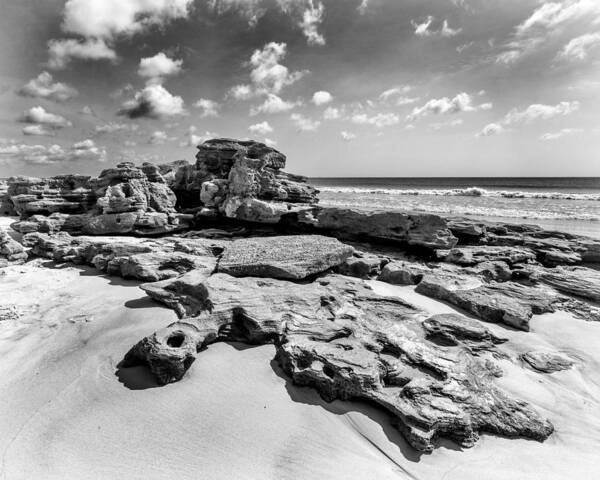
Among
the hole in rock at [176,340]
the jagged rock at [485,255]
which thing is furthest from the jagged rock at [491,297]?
the hole in rock at [176,340]

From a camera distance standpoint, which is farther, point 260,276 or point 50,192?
point 50,192

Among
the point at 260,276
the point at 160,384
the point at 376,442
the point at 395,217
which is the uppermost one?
the point at 395,217

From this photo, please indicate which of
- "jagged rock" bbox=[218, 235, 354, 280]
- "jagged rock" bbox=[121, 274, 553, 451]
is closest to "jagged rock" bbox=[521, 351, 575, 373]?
"jagged rock" bbox=[121, 274, 553, 451]

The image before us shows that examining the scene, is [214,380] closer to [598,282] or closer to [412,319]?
[412,319]

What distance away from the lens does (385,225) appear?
8922mm

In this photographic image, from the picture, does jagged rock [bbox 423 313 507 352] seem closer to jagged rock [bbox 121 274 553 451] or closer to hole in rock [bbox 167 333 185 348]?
jagged rock [bbox 121 274 553 451]

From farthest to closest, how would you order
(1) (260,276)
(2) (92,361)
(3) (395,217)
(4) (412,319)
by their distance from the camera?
(3) (395,217)
(1) (260,276)
(4) (412,319)
(2) (92,361)

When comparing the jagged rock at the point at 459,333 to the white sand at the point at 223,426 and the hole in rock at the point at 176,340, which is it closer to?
the white sand at the point at 223,426

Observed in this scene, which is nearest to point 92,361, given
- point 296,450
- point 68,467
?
point 68,467

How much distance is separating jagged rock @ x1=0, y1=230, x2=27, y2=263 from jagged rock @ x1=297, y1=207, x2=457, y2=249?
8.24m

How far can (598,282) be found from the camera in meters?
6.90

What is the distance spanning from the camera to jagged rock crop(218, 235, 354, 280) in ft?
18.7

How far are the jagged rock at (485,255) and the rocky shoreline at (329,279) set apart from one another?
0.04m

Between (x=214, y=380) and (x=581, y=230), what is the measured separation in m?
17.8
